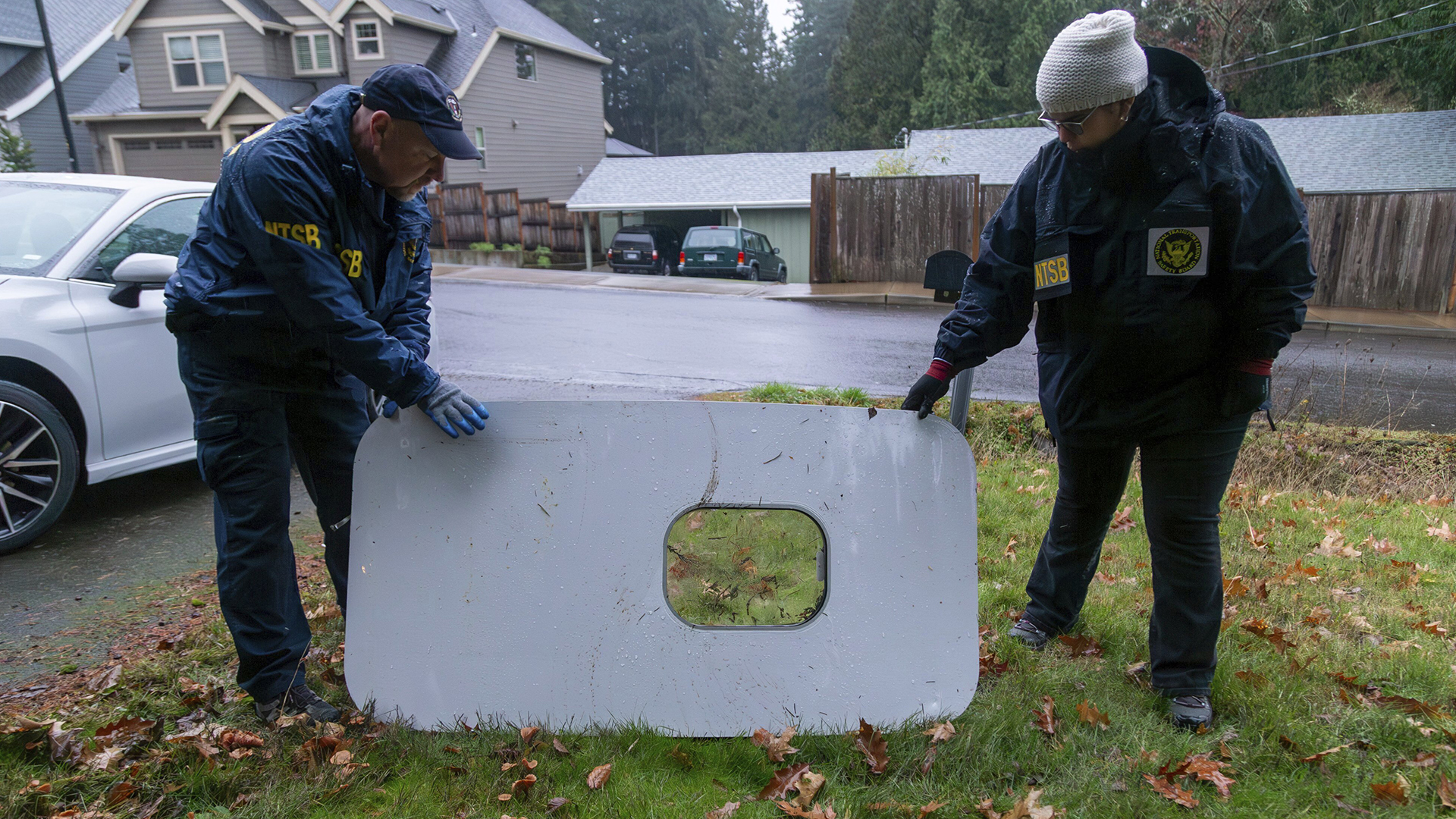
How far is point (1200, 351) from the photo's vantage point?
2.40 m

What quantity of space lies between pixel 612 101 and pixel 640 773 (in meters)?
58.6

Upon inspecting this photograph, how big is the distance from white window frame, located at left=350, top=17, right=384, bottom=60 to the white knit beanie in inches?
1000

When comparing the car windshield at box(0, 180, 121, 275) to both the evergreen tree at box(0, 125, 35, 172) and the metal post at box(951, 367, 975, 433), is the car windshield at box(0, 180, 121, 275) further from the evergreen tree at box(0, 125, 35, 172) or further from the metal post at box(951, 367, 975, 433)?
the evergreen tree at box(0, 125, 35, 172)

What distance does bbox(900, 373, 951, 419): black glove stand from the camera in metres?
2.58

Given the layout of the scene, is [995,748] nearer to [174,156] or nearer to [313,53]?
[313,53]

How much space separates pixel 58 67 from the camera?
24.8m

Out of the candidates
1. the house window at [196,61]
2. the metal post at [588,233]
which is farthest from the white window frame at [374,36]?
the metal post at [588,233]

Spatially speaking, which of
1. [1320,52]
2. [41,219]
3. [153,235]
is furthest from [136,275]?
[1320,52]

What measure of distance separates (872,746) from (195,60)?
94.3 feet

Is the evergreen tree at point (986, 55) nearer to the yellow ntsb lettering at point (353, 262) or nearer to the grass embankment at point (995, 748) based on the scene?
the grass embankment at point (995, 748)

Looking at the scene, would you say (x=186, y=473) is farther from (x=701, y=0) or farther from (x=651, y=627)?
(x=701, y=0)

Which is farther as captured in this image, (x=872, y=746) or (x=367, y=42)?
(x=367, y=42)

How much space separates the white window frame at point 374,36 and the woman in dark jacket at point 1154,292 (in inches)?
997

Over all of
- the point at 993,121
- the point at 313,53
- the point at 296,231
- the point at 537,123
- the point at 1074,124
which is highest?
the point at 313,53
